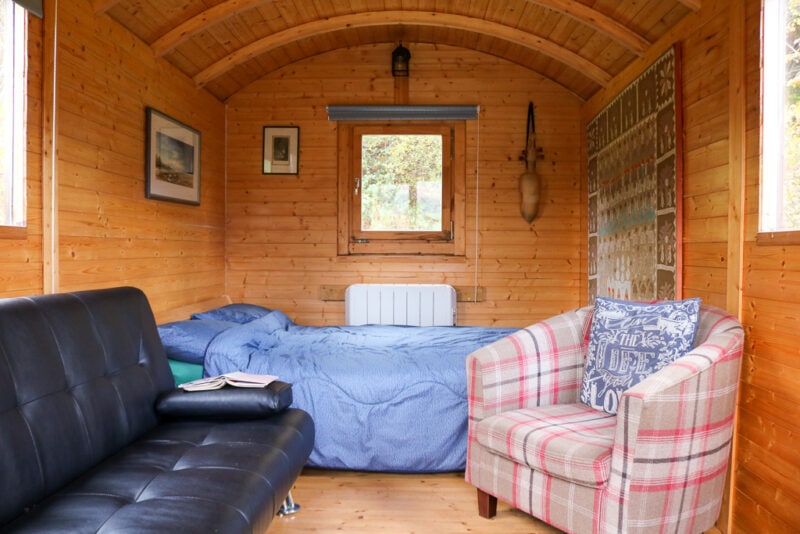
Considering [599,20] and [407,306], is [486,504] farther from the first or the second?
[599,20]

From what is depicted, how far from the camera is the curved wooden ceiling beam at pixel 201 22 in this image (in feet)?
11.3

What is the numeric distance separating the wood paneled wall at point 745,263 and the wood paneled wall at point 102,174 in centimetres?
295

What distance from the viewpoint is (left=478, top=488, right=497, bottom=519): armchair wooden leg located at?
2418mm

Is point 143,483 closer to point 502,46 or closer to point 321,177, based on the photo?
point 321,177

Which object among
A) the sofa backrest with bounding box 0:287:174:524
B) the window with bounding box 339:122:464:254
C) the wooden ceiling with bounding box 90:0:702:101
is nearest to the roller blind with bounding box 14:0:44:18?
the wooden ceiling with bounding box 90:0:702:101

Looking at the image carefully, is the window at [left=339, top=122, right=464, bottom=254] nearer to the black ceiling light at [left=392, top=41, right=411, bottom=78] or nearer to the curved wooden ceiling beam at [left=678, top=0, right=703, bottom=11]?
the black ceiling light at [left=392, top=41, right=411, bottom=78]

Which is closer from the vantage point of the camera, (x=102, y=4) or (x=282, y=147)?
(x=102, y=4)

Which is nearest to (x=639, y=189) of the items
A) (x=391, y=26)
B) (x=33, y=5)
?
(x=391, y=26)

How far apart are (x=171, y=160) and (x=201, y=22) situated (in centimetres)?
92

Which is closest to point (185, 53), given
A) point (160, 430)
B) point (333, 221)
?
point (333, 221)

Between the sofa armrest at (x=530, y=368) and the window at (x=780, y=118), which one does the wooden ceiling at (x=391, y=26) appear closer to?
the window at (x=780, y=118)

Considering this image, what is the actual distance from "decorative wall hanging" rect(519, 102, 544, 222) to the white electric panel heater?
925 mm

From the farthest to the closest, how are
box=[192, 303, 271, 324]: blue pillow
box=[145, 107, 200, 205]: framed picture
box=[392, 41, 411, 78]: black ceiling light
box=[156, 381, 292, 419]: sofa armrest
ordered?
box=[392, 41, 411, 78]: black ceiling light < box=[192, 303, 271, 324]: blue pillow < box=[145, 107, 200, 205]: framed picture < box=[156, 381, 292, 419]: sofa armrest

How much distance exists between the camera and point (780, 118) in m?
2.13
